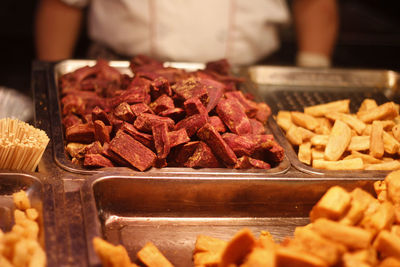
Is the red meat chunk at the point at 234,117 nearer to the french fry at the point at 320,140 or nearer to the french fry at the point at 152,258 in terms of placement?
the french fry at the point at 320,140

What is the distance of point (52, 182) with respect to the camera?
62.1 inches

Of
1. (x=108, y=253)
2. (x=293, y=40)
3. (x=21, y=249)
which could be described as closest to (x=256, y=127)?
(x=108, y=253)

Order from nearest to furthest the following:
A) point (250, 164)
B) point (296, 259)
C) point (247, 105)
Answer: point (296, 259), point (250, 164), point (247, 105)

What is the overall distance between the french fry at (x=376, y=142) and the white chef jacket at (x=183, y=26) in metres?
1.44

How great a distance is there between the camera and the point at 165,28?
3.04 meters

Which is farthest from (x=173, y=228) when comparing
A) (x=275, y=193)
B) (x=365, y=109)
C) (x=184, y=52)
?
(x=184, y=52)

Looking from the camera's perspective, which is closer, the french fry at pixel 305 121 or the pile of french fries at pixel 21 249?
the pile of french fries at pixel 21 249

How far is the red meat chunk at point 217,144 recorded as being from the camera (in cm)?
174

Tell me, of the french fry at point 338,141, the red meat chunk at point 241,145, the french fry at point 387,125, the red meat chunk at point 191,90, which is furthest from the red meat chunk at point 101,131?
the french fry at point 387,125

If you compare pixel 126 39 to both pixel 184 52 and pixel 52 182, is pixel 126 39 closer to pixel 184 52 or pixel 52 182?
pixel 184 52

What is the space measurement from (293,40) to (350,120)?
2.52 metres

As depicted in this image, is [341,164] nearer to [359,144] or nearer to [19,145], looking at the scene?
[359,144]

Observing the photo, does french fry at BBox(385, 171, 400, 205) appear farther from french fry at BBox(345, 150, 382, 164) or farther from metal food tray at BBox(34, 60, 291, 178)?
metal food tray at BBox(34, 60, 291, 178)

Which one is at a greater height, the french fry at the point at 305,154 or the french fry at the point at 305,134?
the french fry at the point at 305,134
